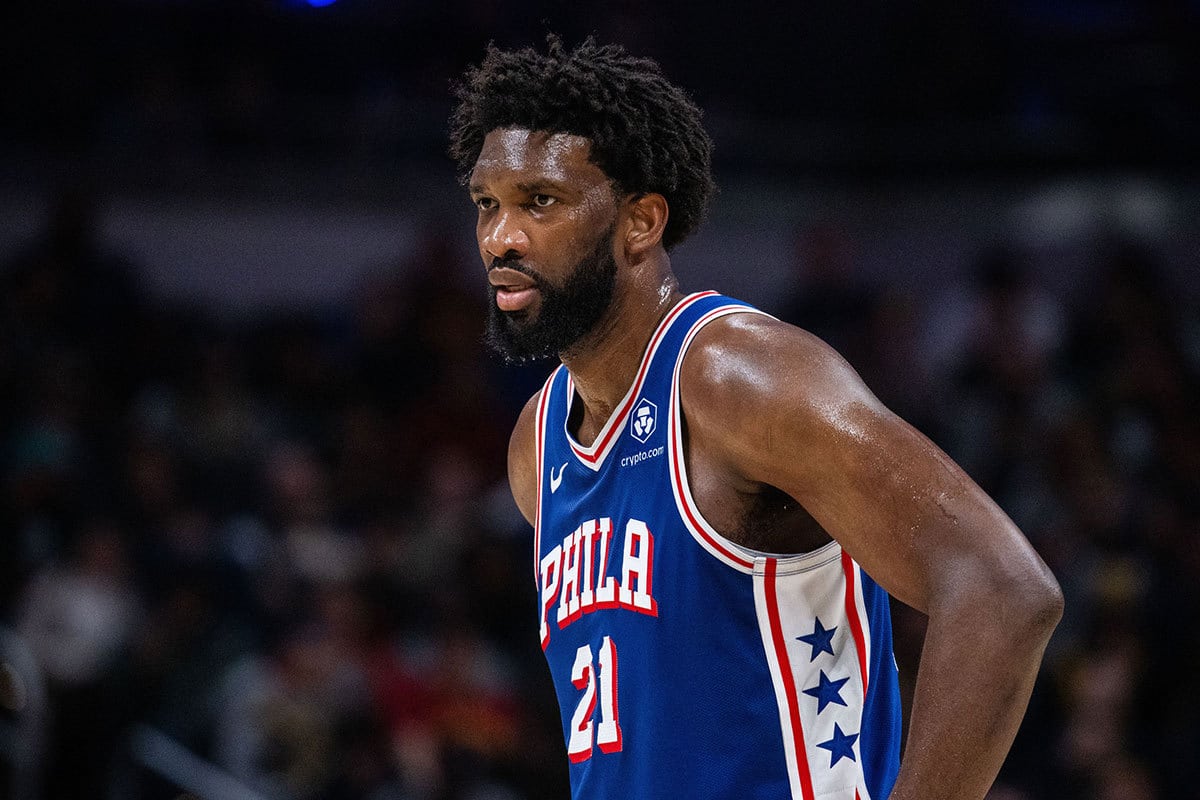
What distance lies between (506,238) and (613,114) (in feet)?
1.17

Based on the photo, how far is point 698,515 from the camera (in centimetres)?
289

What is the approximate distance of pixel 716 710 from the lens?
9.40 feet

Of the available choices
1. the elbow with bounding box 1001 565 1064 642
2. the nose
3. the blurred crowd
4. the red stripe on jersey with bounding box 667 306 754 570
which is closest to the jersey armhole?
A: the red stripe on jersey with bounding box 667 306 754 570

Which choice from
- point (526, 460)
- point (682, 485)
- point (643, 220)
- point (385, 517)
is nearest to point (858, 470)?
point (682, 485)

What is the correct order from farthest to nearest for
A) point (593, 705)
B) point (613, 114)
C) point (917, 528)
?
point (613, 114) → point (593, 705) → point (917, 528)

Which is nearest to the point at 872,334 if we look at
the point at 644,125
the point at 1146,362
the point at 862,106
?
the point at 1146,362

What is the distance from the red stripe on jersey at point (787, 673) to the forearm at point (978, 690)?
16.9 inches

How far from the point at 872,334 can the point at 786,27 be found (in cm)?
294

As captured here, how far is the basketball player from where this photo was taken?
96.7 inches

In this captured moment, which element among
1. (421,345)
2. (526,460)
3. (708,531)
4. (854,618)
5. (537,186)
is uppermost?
(537,186)

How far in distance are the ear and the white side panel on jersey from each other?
816mm

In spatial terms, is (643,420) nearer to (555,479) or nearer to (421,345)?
(555,479)

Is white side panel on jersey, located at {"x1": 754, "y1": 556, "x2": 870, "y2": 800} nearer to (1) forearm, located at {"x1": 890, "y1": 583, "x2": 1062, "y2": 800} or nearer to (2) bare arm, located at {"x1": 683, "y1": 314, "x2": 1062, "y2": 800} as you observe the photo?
(2) bare arm, located at {"x1": 683, "y1": 314, "x2": 1062, "y2": 800}

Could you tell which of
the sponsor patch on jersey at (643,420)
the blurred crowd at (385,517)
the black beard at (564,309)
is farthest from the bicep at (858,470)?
the blurred crowd at (385,517)
